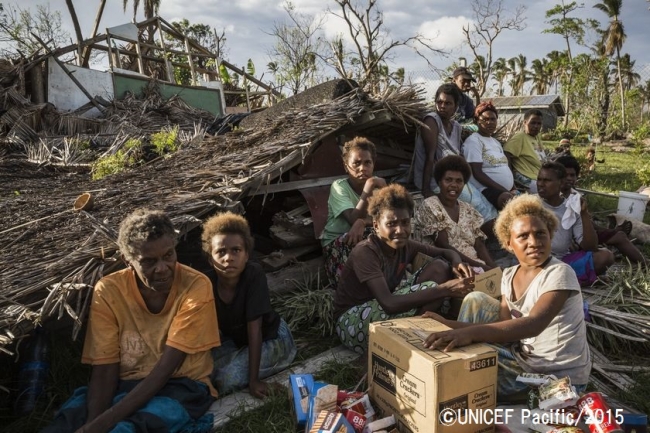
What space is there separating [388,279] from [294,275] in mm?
1415

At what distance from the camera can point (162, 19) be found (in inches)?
575

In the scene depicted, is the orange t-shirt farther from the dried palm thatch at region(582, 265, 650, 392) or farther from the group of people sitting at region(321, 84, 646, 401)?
the dried palm thatch at region(582, 265, 650, 392)

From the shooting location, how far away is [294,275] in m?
4.58

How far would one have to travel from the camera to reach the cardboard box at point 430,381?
6.97ft

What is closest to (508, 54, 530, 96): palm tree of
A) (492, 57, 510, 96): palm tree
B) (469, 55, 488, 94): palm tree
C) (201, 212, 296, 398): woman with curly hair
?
(492, 57, 510, 96): palm tree

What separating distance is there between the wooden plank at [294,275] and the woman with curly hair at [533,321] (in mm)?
2064

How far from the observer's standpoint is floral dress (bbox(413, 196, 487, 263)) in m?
4.20

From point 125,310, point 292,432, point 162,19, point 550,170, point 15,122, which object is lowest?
point 292,432

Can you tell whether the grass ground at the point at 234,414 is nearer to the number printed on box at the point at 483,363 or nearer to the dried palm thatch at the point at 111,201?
the dried palm thatch at the point at 111,201

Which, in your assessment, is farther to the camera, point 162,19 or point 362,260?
point 162,19

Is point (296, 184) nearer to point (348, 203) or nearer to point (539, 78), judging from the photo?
point (348, 203)

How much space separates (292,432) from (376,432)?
496mm

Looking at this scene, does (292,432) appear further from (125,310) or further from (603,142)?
(603,142)

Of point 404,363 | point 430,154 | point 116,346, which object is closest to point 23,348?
point 116,346
